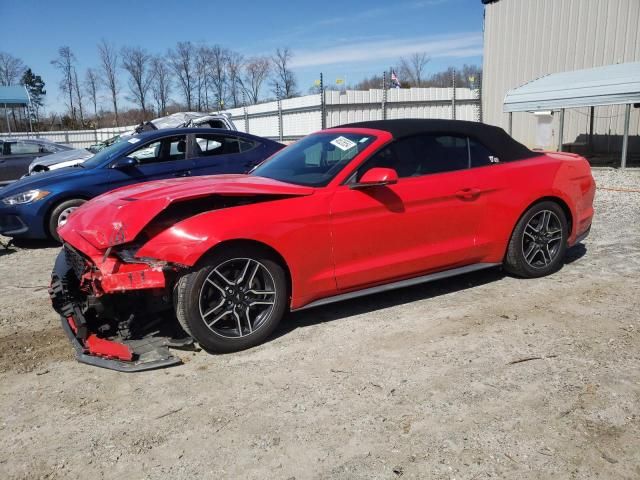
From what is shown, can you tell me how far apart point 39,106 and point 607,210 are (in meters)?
68.8

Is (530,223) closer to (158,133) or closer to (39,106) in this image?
(158,133)

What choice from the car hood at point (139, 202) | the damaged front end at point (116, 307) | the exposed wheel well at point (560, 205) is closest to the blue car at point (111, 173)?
the car hood at point (139, 202)

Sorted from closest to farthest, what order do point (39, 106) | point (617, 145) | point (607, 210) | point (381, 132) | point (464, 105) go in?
point (381, 132)
point (607, 210)
point (617, 145)
point (464, 105)
point (39, 106)

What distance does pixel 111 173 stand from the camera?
284 inches

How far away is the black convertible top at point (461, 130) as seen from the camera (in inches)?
173

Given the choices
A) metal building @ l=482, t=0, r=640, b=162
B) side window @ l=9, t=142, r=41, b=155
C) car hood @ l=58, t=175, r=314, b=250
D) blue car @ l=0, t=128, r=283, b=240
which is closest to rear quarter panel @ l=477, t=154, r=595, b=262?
car hood @ l=58, t=175, r=314, b=250

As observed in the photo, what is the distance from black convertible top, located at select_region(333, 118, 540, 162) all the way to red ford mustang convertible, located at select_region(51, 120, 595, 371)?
14 mm

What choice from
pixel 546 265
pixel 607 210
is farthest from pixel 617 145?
pixel 546 265

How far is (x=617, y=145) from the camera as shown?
18.2 metres

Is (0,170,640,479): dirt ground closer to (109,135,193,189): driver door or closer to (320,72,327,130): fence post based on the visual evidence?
(109,135,193,189): driver door

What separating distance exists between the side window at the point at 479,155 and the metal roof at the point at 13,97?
37.7 meters

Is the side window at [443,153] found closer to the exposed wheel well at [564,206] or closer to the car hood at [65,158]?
the exposed wheel well at [564,206]

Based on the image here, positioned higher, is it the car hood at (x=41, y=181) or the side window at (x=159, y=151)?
the side window at (x=159, y=151)

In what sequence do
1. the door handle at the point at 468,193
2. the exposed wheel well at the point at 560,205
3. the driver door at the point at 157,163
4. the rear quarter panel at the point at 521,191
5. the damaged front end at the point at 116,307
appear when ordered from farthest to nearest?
the driver door at the point at 157,163
the exposed wheel well at the point at 560,205
the rear quarter panel at the point at 521,191
the door handle at the point at 468,193
the damaged front end at the point at 116,307
